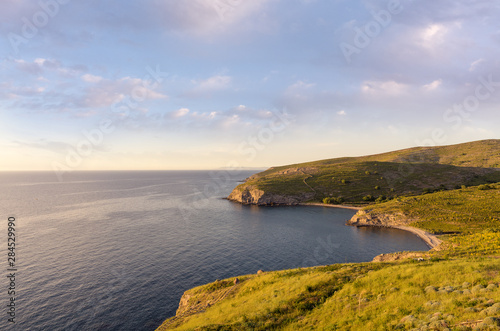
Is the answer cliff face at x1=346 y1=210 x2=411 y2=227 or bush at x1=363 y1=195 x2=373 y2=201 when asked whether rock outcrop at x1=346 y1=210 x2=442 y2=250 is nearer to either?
cliff face at x1=346 y1=210 x2=411 y2=227

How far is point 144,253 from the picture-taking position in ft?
249

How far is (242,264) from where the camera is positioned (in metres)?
67.9

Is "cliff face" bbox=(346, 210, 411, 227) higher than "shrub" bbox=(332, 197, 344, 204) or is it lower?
lower

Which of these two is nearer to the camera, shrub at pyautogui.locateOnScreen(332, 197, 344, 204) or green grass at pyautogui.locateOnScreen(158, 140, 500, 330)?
green grass at pyautogui.locateOnScreen(158, 140, 500, 330)

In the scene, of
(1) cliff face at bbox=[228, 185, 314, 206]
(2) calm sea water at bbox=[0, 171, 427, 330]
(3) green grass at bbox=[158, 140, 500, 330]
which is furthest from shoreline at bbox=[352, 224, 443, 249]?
(1) cliff face at bbox=[228, 185, 314, 206]

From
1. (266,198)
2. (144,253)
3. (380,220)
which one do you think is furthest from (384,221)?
(144,253)

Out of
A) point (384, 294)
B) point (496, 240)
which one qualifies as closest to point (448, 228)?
point (496, 240)

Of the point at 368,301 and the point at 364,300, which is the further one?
the point at 364,300

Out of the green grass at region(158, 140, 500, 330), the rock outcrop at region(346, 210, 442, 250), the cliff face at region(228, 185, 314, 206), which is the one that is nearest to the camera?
the green grass at region(158, 140, 500, 330)

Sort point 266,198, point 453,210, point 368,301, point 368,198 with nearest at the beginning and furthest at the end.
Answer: point 368,301
point 453,210
point 368,198
point 266,198

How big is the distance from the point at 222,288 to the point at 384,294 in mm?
30179

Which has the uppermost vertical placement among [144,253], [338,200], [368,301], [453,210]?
[368,301]

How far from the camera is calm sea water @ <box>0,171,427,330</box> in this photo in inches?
1875

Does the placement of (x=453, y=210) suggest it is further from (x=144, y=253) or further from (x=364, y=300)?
(x=144, y=253)
